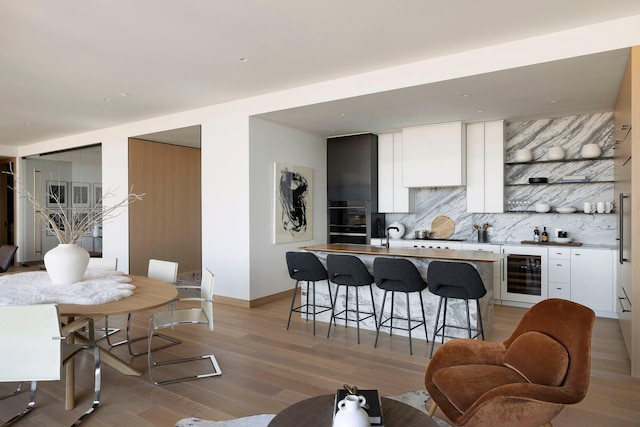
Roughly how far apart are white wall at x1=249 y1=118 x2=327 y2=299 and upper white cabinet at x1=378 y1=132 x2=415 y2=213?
133 centimetres

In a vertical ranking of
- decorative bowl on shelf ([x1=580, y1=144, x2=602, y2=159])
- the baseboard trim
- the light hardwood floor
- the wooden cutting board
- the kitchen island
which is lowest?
the light hardwood floor

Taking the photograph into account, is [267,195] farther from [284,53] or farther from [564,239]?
[564,239]

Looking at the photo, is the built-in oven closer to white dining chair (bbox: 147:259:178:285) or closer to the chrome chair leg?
white dining chair (bbox: 147:259:178:285)

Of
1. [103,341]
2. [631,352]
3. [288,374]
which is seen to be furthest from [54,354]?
[631,352]

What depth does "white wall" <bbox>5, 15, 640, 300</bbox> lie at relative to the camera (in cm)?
356

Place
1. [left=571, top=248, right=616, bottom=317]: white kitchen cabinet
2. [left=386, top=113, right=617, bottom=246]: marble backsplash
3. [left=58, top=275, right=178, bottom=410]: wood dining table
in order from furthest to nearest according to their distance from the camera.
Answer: [left=386, top=113, right=617, bottom=246]: marble backsplash → [left=571, top=248, right=616, bottom=317]: white kitchen cabinet → [left=58, top=275, right=178, bottom=410]: wood dining table

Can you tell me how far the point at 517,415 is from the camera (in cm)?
184

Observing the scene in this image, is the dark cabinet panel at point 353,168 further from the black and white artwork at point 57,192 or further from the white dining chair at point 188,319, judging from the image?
the black and white artwork at point 57,192

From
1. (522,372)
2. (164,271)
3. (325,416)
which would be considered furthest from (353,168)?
(325,416)

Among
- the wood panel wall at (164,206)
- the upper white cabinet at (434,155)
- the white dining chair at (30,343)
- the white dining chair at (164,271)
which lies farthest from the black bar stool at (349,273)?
the wood panel wall at (164,206)

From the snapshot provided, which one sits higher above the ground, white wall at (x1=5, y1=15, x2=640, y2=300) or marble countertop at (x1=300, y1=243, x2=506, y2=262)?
white wall at (x1=5, y1=15, x2=640, y2=300)

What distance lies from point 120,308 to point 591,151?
5774 mm

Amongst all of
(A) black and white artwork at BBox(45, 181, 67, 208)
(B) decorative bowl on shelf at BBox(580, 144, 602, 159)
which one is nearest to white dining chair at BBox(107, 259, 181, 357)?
(B) decorative bowl on shelf at BBox(580, 144, 602, 159)

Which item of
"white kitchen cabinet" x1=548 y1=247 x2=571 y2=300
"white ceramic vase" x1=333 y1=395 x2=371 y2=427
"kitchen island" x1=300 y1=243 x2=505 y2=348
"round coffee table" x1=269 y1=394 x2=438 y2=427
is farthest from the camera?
"white kitchen cabinet" x1=548 y1=247 x2=571 y2=300
